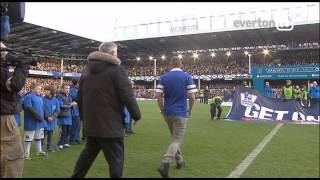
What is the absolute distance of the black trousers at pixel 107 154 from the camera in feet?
15.4

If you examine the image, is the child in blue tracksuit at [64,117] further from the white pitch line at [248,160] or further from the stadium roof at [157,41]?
the stadium roof at [157,41]

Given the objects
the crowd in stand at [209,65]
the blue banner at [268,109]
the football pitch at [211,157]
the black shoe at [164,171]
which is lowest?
the football pitch at [211,157]

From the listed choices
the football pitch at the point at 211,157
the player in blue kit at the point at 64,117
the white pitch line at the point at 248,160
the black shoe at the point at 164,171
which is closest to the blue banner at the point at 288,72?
the football pitch at the point at 211,157

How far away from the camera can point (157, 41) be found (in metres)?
58.6

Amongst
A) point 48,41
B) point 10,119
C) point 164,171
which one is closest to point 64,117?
point 164,171

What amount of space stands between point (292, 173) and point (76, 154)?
4463 millimetres

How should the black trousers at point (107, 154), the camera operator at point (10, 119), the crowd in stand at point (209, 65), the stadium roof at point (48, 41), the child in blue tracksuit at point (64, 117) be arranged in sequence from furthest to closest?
the crowd in stand at point (209, 65) → the stadium roof at point (48, 41) → the child in blue tracksuit at point (64, 117) → the black trousers at point (107, 154) → the camera operator at point (10, 119)

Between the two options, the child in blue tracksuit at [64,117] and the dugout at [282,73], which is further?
the dugout at [282,73]

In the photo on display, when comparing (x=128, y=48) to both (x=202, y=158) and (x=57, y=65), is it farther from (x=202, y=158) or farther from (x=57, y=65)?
(x=202, y=158)

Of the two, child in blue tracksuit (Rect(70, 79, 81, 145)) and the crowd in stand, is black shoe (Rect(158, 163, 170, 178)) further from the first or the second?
the crowd in stand

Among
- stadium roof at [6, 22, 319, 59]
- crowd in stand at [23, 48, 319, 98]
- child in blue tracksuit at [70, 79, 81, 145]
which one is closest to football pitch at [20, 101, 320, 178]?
child in blue tracksuit at [70, 79, 81, 145]

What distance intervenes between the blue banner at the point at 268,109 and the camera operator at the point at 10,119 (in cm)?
1359

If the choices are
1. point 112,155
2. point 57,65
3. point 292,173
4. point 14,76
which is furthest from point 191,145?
point 57,65

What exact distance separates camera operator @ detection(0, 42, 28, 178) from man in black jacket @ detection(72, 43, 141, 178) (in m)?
0.78
